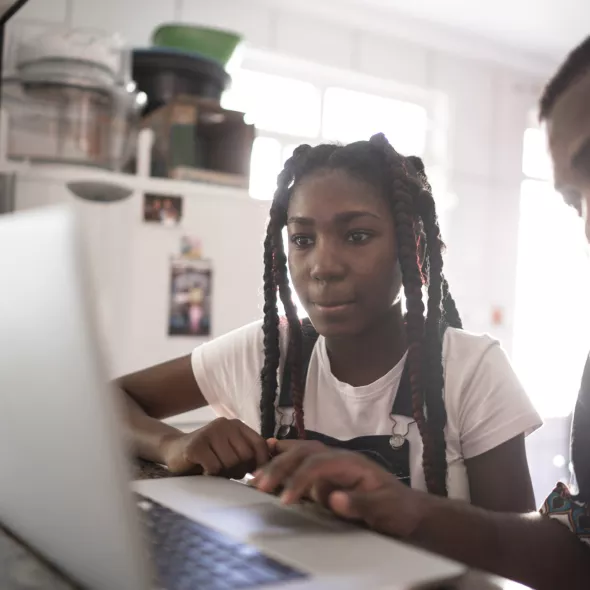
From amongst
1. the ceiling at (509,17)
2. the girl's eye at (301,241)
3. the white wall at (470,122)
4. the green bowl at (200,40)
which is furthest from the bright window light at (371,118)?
the girl's eye at (301,241)

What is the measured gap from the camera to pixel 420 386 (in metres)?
0.90

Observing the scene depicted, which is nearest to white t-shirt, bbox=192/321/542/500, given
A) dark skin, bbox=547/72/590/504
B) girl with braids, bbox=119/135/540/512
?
girl with braids, bbox=119/135/540/512

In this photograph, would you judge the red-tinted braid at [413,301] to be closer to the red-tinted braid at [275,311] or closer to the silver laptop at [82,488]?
the red-tinted braid at [275,311]

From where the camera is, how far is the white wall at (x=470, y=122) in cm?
287

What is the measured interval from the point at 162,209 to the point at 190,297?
0.85 feet

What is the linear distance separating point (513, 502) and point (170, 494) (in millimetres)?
472

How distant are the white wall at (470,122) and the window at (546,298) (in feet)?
0.34

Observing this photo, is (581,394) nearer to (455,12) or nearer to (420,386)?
(420,386)

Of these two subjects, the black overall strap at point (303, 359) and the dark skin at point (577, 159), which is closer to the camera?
the dark skin at point (577, 159)

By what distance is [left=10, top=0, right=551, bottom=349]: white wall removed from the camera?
2869mm

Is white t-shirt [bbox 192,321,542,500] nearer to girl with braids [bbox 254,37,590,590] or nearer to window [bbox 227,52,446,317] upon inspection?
girl with braids [bbox 254,37,590,590]

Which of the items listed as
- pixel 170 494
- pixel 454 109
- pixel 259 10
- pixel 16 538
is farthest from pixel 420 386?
pixel 454 109

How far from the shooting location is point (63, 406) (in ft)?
1.01

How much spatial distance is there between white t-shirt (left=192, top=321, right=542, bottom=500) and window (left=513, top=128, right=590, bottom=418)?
2.45 metres
